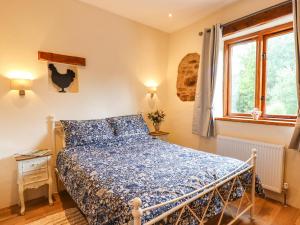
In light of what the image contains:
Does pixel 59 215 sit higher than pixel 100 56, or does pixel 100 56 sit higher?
pixel 100 56

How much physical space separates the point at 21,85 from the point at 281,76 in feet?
10.3

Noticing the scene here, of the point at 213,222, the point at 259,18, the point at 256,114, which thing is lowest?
the point at 213,222

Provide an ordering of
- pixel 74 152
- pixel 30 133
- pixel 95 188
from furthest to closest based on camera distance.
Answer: pixel 30 133 → pixel 74 152 → pixel 95 188

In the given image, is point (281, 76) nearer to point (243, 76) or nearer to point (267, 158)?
point (243, 76)

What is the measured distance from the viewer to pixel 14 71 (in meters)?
2.27

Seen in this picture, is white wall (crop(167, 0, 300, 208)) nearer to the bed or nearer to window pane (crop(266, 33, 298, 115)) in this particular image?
window pane (crop(266, 33, 298, 115))

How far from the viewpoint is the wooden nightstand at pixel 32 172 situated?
2117 millimetres

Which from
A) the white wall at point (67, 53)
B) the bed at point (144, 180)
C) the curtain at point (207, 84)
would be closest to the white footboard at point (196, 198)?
the bed at point (144, 180)

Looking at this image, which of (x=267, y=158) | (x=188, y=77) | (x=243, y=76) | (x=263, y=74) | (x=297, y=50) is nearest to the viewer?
(x=297, y=50)

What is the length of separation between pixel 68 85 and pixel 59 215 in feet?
5.18

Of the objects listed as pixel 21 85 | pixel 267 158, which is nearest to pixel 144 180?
pixel 267 158

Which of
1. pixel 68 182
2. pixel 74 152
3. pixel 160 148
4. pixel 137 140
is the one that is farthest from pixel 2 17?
pixel 160 148

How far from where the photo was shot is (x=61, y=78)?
8.54 ft

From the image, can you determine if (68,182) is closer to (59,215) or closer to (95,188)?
(59,215)
